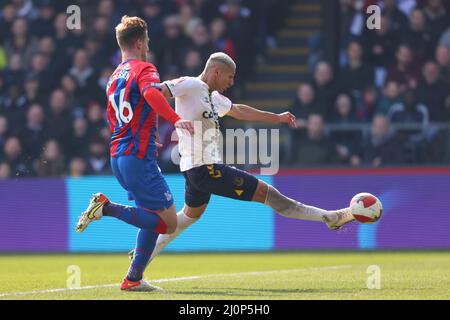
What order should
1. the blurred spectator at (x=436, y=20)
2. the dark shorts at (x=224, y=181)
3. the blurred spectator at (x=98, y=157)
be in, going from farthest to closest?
the blurred spectator at (x=436, y=20) → the blurred spectator at (x=98, y=157) → the dark shorts at (x=224, y=181)

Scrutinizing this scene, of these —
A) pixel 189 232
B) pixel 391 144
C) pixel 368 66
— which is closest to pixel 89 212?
pixel 189 232

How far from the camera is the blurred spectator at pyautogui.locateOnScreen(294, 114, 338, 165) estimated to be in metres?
16.1

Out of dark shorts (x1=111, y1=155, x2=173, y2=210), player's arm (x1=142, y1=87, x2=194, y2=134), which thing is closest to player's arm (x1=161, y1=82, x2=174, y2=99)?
player's arm (x1=142, y1=87, x2=194, y2=134)

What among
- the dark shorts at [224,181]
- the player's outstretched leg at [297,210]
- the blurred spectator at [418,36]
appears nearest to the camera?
the dark shorts at [224,181]

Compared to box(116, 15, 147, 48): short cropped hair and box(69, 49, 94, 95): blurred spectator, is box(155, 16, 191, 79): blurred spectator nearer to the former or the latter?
box(69, 49, 94, 95): blurred spectator

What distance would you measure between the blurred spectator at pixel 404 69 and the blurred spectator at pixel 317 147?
1.54 metres

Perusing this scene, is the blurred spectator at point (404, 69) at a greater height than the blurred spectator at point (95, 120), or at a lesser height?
greater

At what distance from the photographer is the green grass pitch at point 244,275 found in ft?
29.0

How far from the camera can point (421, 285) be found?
368 inches

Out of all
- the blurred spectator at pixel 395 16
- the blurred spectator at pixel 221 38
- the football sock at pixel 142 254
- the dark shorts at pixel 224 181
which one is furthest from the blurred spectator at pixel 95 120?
the football sock at pixel 142 254

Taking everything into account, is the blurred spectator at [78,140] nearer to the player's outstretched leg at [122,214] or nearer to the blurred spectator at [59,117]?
the blurred spectator at [59,117]

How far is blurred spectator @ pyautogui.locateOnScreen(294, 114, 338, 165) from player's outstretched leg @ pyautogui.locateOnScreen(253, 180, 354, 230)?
20.9 ft

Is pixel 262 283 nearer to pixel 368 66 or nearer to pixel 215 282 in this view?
pixel 215 282

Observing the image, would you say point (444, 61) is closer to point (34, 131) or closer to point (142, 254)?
point (34, 131)
